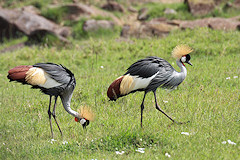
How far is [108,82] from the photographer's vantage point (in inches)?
309

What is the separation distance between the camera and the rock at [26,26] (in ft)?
41.5

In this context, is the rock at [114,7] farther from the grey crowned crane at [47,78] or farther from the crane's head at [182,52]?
the grey crowned crane at [47,78]

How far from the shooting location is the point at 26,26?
515 inches

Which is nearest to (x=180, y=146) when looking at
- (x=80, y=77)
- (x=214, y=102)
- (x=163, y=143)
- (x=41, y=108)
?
(x=163, y=143)

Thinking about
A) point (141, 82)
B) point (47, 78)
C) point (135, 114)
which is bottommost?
point (135, 114)

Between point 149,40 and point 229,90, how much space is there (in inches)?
174

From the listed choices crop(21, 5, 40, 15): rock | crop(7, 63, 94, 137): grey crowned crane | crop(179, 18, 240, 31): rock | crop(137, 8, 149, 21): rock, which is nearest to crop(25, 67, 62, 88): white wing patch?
crop(7, 63, 94, 137): grey crowned crane

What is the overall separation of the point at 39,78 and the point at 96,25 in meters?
8.33

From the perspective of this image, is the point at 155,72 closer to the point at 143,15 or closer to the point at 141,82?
the point at 141,82

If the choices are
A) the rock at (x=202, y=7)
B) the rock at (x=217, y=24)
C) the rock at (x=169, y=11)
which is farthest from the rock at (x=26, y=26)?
the rock at (x=202, y=7)

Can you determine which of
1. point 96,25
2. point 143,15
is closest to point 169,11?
point 143,15

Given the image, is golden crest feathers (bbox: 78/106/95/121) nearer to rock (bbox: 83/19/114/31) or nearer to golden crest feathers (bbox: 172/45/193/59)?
golden crest feathers (bbox: 172/45/193/59)

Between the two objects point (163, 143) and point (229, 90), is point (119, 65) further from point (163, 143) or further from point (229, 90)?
point (163, 143)

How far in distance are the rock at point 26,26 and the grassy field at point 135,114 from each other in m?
2.67
